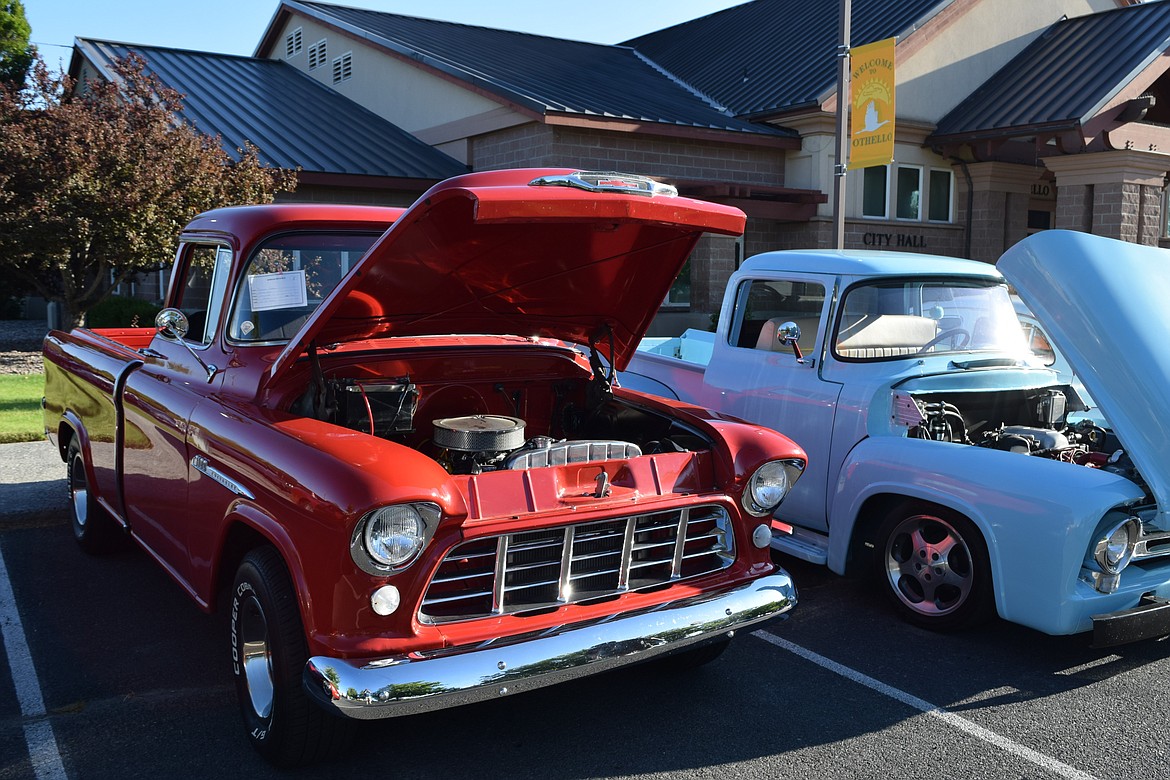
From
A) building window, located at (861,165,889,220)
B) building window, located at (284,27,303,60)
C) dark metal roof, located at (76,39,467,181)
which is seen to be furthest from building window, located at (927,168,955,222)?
building window, located at (284,27,303,60)

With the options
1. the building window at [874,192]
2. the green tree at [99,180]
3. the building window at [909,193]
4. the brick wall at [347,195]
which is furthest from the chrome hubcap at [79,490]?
the building window at [909,193]

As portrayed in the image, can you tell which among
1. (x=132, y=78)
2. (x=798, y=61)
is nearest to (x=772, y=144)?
(x=798, y=61)

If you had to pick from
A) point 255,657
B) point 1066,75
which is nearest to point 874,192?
point 1066,75

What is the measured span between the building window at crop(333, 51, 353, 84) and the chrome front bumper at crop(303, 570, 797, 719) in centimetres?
2003

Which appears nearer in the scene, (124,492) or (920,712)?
(920,712)

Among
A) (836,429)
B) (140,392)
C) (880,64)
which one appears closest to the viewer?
(140,392)

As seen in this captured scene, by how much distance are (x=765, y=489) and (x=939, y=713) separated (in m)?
1.16

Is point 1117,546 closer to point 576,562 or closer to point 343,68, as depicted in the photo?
point 576,562

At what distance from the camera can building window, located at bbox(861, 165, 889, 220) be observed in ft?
60.7

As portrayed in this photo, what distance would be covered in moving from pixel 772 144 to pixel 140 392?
581 inches

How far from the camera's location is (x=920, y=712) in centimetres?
391

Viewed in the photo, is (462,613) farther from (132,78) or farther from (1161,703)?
(132,78)

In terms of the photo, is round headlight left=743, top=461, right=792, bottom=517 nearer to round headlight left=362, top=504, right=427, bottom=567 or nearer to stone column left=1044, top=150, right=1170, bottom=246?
round headlight left=362, top=504, right=427, bottom=567

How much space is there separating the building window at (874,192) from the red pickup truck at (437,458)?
1503 centimetres
